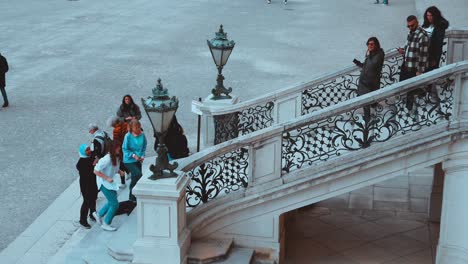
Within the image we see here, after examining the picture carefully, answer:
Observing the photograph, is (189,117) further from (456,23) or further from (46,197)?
(456,23)

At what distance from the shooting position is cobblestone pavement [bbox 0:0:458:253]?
1606 cm

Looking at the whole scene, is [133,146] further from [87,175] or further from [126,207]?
[126,207]

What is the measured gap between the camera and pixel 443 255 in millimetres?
10508

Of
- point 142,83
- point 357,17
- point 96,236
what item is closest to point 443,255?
point 96,236

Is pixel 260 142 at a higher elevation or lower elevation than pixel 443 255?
higher

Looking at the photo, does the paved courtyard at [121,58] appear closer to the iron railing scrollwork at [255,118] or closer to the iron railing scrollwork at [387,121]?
the iron railing scrollwork at [255,118]

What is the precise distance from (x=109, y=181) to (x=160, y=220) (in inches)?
65.5

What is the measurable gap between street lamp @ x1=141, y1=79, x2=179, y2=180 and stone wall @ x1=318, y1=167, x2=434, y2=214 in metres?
4.66

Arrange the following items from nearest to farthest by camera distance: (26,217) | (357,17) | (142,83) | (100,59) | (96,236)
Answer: (96,236) < (26,217) < (142,83) < (100,59) < (357,17)

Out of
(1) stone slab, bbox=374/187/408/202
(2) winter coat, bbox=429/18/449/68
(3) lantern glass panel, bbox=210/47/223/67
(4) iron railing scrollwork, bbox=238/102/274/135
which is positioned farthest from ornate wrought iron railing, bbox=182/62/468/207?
(3) lantern glass panel, bbox=210/47/223/67

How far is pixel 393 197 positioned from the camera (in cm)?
1406

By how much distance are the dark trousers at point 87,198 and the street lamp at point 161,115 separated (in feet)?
7.52

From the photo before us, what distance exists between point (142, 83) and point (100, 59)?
447 centimetres

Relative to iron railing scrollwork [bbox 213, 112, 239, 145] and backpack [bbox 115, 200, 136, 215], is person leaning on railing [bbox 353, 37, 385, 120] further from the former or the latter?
backpack [bbox 115, 200, 136, 215]
